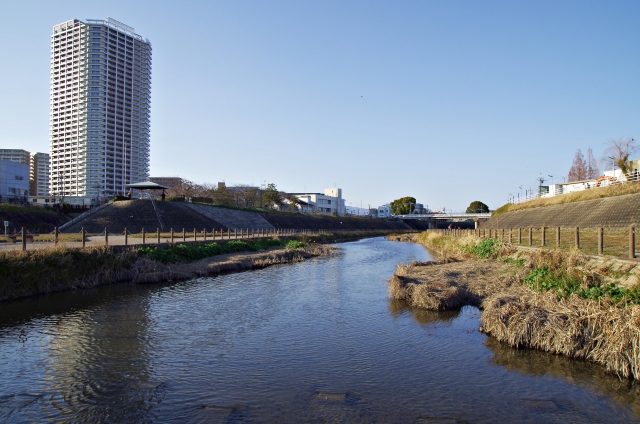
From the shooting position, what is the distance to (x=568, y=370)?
29.9 feet

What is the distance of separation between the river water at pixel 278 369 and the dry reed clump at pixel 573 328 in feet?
1.13

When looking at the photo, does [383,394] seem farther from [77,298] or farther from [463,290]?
[77,298]

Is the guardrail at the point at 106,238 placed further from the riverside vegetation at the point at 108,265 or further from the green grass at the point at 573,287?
the green grass at the point at 573,287

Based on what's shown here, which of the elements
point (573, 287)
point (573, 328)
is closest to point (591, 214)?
point (573, 287)

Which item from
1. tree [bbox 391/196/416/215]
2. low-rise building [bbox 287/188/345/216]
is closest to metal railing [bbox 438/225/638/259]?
low-rise building [bbox 287/188/345/216]

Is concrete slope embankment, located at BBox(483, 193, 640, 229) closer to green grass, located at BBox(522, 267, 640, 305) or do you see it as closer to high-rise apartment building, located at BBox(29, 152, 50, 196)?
green grass, located at BBox(522, 267, 640, 305)

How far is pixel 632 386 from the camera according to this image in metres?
8.18

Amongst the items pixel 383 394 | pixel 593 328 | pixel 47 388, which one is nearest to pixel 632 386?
pixel 593 328

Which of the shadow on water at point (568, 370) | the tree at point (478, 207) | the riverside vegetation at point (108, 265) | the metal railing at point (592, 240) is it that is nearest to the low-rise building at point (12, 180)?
the riverside vegetation at point (108, 265)

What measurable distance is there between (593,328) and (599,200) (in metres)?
31.9

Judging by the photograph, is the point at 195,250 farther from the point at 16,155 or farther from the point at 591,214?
the point at 16,155

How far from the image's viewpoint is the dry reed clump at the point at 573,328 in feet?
27.9

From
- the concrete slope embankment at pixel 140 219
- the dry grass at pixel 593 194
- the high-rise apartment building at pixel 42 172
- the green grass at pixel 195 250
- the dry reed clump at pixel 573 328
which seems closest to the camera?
the dry reed clump at pixel 573 328

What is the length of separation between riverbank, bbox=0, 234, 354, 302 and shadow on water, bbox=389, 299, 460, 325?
1163 cm
